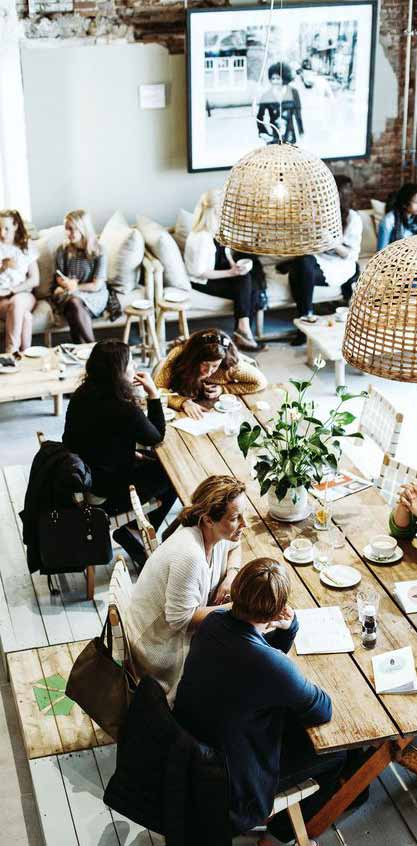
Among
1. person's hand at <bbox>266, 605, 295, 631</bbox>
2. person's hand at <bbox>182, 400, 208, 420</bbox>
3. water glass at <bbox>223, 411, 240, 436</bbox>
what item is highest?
person's hand at <bbox>182, 400, 208, 420</bbox>

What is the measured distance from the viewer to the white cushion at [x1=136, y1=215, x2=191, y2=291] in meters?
7.54

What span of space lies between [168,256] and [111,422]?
10.0 feet

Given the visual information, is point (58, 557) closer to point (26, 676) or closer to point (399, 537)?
point (26, 676)

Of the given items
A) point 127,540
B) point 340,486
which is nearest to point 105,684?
point 340,486

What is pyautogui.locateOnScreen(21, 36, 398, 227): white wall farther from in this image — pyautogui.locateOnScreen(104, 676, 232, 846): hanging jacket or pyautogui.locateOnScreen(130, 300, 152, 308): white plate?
pyautogui.locateOnScreen(104, 676, 232, 846): hanging jacket

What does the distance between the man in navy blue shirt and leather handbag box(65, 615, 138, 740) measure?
0.42 m

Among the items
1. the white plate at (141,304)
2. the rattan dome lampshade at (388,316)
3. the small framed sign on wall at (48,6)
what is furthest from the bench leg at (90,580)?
the small framed sign on wall at (48,6)

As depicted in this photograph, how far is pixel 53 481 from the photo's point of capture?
4.47 metres

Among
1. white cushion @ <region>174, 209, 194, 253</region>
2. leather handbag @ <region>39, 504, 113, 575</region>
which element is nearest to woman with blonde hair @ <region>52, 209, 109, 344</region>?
white cushion @ <region>174, 209, 194, 253</region>

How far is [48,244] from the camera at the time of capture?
24.7 ft

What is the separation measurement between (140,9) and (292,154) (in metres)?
4.27

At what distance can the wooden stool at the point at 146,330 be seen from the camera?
725cm

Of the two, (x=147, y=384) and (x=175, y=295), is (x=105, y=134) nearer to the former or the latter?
(x=175, y=295)

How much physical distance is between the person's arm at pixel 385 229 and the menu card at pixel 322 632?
4835 millimetres
